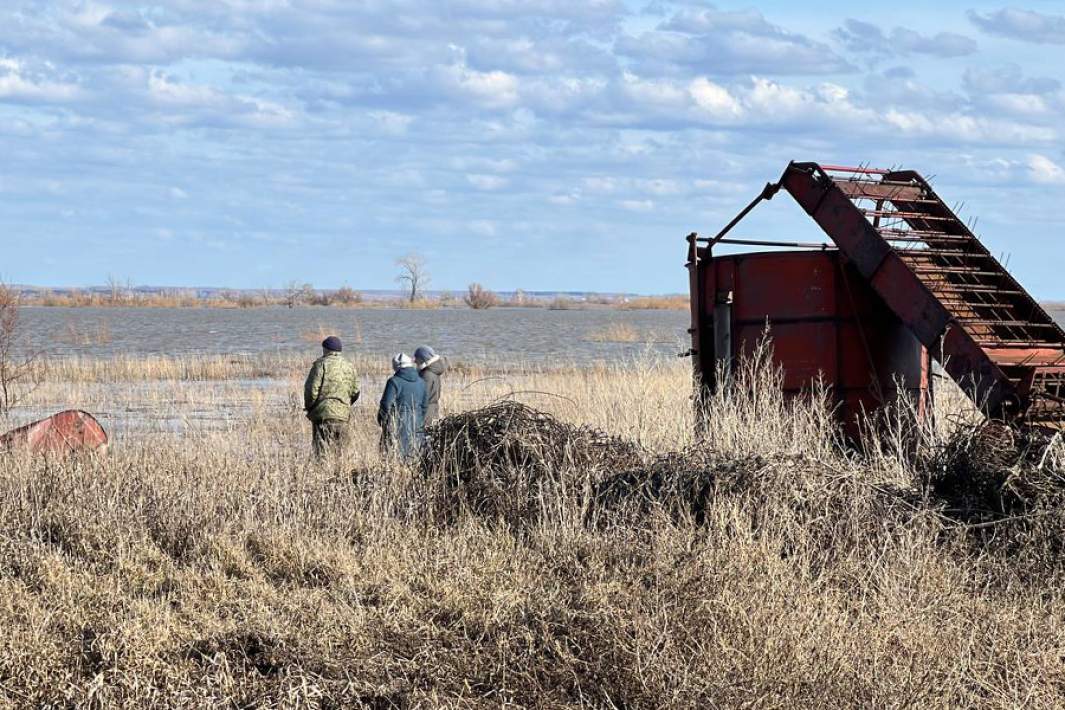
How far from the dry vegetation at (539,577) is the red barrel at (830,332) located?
1.97m

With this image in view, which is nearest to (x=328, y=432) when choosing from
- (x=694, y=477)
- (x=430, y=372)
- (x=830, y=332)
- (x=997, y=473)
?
(x=430, y=372)

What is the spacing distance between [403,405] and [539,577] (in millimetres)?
5438

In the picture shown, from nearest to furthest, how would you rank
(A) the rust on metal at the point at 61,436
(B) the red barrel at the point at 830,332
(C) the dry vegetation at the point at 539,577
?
(C) the dry vegetation at the point at 539,577 → (A) the rust on metal at the point at 61,436 → (B) the red barrel at the point at 830,332

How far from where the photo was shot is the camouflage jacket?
40.9 feet

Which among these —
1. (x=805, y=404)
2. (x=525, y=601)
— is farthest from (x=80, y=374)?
(x=525, y=601)

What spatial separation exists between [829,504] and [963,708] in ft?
7.56

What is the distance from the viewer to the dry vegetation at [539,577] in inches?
208

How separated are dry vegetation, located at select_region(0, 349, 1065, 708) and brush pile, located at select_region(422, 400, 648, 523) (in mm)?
27

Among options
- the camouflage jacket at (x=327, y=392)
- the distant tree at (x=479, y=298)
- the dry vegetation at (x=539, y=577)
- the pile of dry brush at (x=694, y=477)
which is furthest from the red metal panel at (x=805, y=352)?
the distant tree at (x=479, y=298)

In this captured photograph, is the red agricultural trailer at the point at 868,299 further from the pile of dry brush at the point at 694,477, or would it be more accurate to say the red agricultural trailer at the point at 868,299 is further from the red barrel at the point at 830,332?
the pile of dry brush at the point at 694,477

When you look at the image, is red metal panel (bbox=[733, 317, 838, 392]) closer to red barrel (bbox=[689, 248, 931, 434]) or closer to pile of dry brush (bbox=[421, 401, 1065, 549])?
red barrel (bbox=[689, 248, 931, 434])

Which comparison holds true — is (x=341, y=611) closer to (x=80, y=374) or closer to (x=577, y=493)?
(x=577, y=493)

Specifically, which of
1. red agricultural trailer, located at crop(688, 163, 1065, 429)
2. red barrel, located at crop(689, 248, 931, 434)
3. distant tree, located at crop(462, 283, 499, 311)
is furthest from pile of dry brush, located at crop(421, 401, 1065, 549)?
distant tree, located at crop(462, 283, 499, 311)

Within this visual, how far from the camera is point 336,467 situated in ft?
33.2
